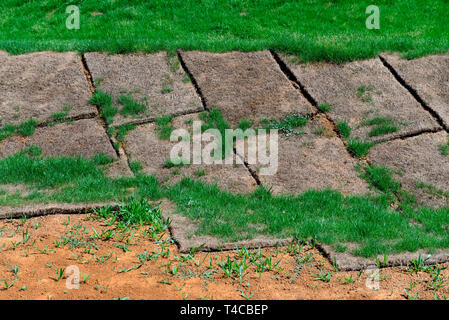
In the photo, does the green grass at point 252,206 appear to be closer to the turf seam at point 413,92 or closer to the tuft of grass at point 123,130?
the tuft of grass at point 123,130

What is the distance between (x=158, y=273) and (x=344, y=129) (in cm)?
308

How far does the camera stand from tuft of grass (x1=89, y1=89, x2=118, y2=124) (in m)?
7.07

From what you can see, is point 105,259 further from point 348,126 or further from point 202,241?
point 348,126

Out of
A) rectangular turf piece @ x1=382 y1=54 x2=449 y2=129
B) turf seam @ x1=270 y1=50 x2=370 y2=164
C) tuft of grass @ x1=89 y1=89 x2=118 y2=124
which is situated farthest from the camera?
rectangular turf piece @ x1=382 y1=54 x2=449 y2=129

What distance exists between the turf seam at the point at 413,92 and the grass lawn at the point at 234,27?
271 mm

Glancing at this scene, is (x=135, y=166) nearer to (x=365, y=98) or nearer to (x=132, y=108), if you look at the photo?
(x=132, y=108)

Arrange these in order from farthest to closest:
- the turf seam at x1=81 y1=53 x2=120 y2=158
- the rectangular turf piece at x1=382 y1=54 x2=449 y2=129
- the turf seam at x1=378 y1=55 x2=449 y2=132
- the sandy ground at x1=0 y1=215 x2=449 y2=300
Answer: the rectangular turf piece at x1=382 y1=54 x2=449 y2=129 < the turf seam at x1=378 y1=55 x2=449 y2=132 < the turf seam at x1=81 y1=53 x2=120 y2=158 < the sandy ground at x1=0 y1=215 x2=449 y2=300

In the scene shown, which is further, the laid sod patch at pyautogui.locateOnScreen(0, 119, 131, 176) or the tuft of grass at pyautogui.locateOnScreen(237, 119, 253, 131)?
the tuft of grass at pyautogui.locateOnScreen(237, 119, 253, 131)

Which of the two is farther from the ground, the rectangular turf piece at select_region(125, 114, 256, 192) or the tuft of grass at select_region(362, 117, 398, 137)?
the tuft of grass at select_region(362, 117, 398, 137)

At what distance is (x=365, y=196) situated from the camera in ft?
19.5

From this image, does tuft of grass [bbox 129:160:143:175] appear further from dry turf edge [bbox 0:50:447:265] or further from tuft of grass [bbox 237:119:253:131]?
tuft of grass [bbox 237:119:253:131]

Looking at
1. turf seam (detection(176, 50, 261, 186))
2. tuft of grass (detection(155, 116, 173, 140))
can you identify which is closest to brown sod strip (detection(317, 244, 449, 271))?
turf seam (detection(176, 50, 261, 186))

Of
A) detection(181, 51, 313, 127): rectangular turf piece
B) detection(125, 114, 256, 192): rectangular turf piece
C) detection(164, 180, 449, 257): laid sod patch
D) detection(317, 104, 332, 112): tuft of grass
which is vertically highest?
detection(181, 51, 313, 127): rectangular turf piece

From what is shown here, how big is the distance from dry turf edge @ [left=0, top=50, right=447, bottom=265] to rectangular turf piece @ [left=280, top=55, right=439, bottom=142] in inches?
31.3
